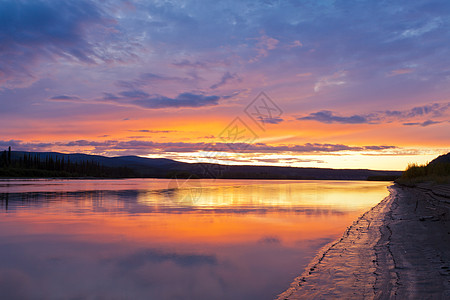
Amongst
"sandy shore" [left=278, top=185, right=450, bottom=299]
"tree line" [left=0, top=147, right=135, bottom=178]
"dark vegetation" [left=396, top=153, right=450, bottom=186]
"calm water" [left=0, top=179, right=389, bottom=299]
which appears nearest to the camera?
"sandy shore" [left=278, top=185, right=450, bottom=299]

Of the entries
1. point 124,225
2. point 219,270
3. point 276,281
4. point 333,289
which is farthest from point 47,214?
point 333,289

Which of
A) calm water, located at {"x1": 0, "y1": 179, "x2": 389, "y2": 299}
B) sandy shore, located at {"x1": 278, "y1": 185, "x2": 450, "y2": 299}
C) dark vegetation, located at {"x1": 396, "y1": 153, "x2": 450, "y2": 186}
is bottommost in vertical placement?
calm water, located at {"x1": 0, "y1": 179, "x2": 389, "y2": 299}

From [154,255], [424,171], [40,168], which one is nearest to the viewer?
[154,255]

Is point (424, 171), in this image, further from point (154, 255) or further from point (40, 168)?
point (40, 168)

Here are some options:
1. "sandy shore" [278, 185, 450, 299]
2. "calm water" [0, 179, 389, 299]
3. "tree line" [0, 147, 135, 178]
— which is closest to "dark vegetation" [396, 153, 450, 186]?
"calm water" [0, 179, 389, 299]

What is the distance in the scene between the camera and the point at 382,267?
7336mm

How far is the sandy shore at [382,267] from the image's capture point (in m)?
5.82

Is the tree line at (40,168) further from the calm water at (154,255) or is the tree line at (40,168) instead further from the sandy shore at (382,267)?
the sandy shore at (382,267)

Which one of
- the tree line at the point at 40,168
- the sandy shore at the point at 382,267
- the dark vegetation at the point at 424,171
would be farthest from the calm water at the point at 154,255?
the tree line at the point at 40,168

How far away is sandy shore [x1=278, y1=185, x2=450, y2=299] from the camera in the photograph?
5820mm

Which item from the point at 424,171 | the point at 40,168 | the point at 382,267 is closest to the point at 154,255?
the point at 382,267

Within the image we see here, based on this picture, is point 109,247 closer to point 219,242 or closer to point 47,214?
point 219,242

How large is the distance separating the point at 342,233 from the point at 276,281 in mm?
6342

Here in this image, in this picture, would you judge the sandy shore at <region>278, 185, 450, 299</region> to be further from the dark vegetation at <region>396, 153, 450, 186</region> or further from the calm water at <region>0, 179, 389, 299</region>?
the dark vegetation at <region>396, 153, 450, 186</region>
